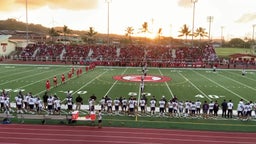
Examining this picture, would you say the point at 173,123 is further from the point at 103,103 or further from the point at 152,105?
the point at 103,103

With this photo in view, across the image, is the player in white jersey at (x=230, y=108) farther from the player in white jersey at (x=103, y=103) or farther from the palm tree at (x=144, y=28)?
the palm tree at (x=144, y=28)

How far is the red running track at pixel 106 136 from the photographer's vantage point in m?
13.9

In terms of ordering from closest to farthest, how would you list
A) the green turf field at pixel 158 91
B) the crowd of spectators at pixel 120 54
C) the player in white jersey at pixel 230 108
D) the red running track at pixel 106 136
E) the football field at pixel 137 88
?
the red running track at pixel 106 136 → the green turf field at pixel 158 91 → the player in white jersey at pixel 230 108 → the football field at pixel 137 88 → the crowd of spectators at pixel 120 54

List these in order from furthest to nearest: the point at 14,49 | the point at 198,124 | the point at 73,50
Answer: the point at 14,49
the point at 73,50
the point at 198,124

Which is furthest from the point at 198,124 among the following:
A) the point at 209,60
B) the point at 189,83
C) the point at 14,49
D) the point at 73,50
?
the point at 14,49

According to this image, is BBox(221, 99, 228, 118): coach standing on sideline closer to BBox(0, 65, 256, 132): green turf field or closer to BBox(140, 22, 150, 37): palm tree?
BBox(0, 65, 256, 132): green turf field

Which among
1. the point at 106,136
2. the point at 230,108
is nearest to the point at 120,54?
the point at 230,108

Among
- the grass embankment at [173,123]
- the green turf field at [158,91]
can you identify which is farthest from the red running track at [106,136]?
the green turf field at [158,91]

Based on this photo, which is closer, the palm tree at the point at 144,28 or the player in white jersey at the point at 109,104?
the player in white jersey at the point at 109,104

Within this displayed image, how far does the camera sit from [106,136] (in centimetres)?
1470

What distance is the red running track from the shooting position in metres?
13.9

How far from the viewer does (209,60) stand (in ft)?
182

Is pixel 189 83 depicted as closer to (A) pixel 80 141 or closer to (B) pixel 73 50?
(A) pixel 80 141

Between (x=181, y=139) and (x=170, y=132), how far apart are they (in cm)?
114
